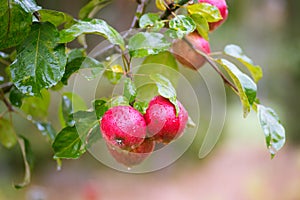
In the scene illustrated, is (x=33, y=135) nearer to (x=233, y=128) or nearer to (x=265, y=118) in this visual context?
(x=233, y=128)

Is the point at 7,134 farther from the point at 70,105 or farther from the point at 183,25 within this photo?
the point at 183,25

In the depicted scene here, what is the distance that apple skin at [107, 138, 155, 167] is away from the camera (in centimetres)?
59

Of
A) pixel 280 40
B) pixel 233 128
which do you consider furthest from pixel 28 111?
pixel 280 40

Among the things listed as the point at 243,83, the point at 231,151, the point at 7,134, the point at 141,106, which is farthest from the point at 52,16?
the point at 231,151

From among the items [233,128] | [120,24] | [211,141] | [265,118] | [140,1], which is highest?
[140,1]

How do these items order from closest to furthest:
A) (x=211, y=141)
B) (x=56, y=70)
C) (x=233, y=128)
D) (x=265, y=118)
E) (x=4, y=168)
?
(x=56, y=70) < (x=265, y=118) < (x=211, y=141) < (x=4, y=168) < (x=233, y=128)

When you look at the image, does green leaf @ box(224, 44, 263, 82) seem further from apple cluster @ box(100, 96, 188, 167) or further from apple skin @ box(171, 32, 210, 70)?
apple cluster @ box(100, 96, 188, 167)

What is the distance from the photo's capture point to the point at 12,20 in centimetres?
52

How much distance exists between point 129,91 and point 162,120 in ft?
0.18

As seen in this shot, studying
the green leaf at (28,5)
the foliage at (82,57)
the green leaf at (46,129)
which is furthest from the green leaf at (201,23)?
the green leaf at (46,129)

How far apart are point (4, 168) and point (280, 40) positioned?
263 centimetres

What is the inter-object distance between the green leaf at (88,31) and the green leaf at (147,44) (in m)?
0.02

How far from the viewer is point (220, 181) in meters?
3.92

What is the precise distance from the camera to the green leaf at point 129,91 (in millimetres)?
566
